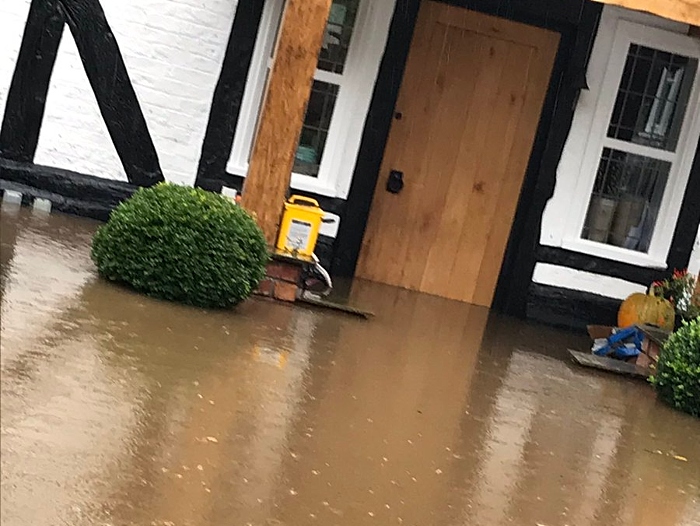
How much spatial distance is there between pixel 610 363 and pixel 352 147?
2.95 m

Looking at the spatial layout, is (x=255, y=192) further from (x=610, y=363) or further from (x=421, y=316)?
(x=610, y=363)

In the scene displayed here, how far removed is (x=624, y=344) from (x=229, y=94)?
3.80 metres

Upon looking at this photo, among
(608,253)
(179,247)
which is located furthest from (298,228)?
(608,253)

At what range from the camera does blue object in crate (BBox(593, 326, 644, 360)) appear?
303 inches

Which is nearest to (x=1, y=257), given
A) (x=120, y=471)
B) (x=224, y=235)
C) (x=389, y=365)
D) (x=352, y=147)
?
(x=224, y=235)


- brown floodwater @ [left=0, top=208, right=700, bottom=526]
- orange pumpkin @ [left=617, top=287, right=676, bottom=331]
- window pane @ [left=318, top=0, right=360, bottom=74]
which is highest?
window pane @ [left=318, top=0, right=360, bottom=74]

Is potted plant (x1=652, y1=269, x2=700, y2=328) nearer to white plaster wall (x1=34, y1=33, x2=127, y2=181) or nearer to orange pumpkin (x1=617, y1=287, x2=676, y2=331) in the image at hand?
orange pumpkin (x1=617, y1=287, x2=676, y2=331)

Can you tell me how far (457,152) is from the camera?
9.23 meters

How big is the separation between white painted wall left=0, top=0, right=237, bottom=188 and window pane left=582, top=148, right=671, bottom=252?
3600mm

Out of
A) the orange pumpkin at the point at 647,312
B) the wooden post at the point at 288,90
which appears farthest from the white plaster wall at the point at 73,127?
the orange pumpkin at the point at 647,312

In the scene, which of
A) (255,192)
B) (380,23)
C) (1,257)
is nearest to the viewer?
(1,257)

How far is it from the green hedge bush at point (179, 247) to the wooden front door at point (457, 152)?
11.2 feet

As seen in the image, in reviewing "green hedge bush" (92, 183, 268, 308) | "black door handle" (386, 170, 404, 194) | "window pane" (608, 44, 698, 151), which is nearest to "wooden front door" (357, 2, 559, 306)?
"black door handle" (386, 170, 404, 194)

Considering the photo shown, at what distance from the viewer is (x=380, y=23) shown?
879 centimetres
